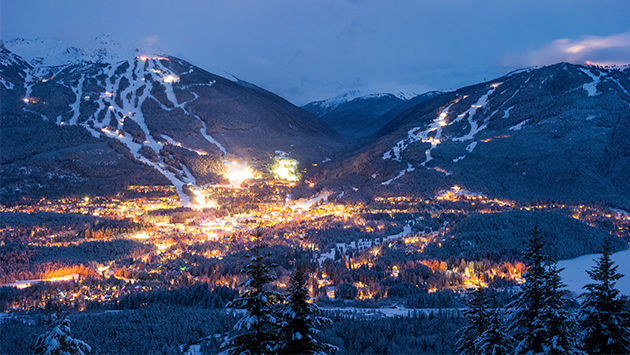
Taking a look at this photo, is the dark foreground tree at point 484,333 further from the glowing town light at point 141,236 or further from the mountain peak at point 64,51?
the mountain peak at point 64,51

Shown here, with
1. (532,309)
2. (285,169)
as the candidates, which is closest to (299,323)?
(532,309)

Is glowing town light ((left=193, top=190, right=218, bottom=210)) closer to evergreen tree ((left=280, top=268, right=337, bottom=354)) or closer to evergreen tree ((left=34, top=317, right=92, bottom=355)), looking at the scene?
evergreen tree ((left=34, top=317, right=92, bottom=355))

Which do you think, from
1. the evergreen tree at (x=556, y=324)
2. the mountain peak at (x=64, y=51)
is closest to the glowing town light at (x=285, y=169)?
the evergreen tree at (x=556, y=324)

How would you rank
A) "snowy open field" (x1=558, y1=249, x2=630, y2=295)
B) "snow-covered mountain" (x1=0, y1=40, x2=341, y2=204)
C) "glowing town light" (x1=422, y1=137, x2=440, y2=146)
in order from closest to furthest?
"snowy open field" (x1=558, y1=249, x2=630, y2=295), "snow-covered mountain" (x1=0, y1=40, x2=341, y2=204), "glowing town light" (x1=422, y1=137, x2=440, y2=146)

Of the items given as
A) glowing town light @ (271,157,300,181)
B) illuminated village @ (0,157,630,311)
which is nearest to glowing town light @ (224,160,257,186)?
glowing town light @ (271,157,300,181)

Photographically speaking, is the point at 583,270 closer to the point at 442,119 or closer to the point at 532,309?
the point at 532,309
